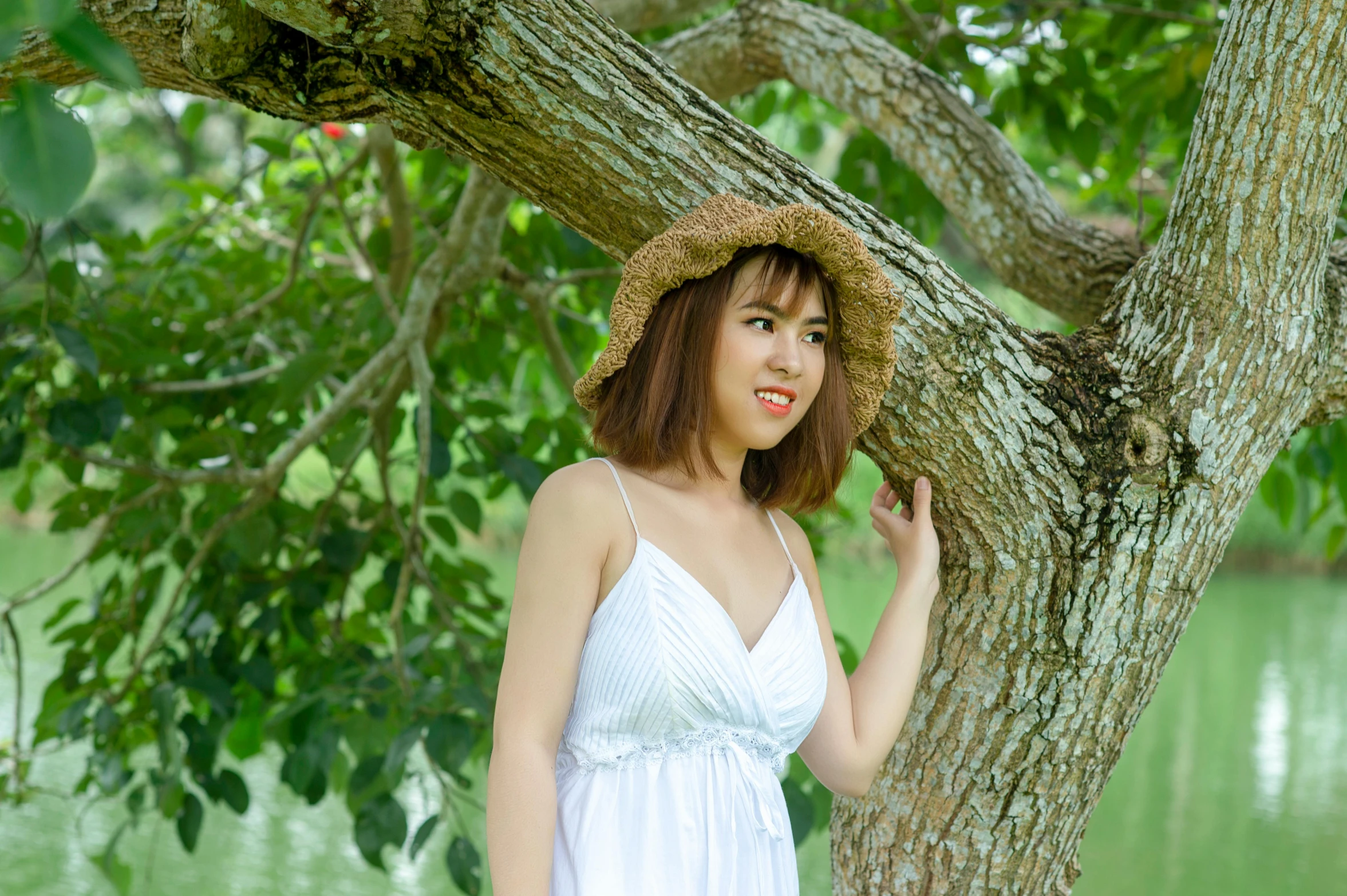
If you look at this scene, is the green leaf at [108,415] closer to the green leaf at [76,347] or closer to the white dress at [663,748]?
the green leaf at [76,347]

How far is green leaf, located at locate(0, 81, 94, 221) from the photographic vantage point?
679 mm

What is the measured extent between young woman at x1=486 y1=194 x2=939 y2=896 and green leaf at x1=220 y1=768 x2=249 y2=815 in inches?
55.0

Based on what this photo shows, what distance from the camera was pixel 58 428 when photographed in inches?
87.0

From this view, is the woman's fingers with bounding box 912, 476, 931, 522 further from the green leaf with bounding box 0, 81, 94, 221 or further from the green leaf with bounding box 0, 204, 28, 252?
the green leaf with bounding box 0, 204, 28, 252

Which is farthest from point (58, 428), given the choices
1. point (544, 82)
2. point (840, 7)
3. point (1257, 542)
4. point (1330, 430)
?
point (1257, 542)

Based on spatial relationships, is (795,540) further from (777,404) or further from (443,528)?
(443,528)

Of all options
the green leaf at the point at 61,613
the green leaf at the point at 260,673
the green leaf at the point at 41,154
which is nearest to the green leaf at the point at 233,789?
the green leaf at the point at 260,673

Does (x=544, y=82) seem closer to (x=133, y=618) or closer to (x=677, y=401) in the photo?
(x=677, y=401)

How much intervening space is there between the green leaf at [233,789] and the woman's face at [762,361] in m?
1.62

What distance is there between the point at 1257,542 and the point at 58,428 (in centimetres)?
1173

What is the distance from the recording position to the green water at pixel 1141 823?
4328 millimetres

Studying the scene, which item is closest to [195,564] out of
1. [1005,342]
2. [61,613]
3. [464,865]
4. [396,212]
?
[61,613]

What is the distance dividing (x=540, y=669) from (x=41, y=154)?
0.72 meters

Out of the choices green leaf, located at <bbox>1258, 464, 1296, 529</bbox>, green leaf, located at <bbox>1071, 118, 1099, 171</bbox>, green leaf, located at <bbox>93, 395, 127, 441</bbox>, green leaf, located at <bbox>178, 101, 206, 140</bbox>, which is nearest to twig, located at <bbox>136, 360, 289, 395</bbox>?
green leaf, located at <bbox>93, 395, 127, 441</bbox>
